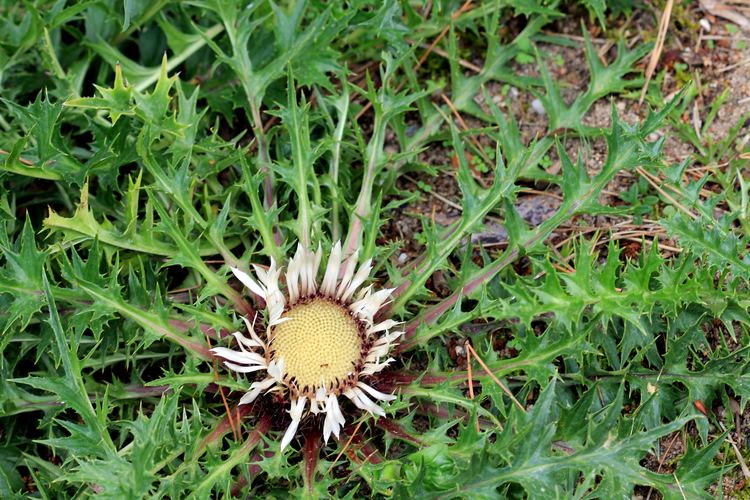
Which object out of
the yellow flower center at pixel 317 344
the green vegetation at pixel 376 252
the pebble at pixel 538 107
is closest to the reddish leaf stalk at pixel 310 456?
the green vegetation at pixel 376 252

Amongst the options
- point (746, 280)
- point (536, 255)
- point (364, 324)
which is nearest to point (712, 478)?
point (746, 280)

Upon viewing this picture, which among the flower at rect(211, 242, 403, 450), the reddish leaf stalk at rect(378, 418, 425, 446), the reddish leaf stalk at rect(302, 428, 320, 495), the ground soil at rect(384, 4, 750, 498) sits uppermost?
the ground soil at rect(384, 4, 750, 498)

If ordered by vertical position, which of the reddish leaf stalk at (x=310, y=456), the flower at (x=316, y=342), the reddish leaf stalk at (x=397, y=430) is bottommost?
the reddish leaf stalk at (x=310, y=456)

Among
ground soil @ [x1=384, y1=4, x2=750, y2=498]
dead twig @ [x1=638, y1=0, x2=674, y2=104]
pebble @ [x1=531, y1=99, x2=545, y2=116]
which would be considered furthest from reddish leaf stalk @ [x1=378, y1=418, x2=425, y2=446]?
dead twig @ [x1=638, y1=0, x2=674, y2=104]

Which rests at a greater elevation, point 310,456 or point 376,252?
point 376,252

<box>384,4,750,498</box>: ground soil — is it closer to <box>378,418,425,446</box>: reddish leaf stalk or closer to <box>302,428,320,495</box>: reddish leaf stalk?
<box>378,418,425,446</box>: reddish leaf stalk

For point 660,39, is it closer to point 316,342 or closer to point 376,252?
point 376,252

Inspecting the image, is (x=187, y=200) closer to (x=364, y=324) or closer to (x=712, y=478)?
(x=364, y=324)

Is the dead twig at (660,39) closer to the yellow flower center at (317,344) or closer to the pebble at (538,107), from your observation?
the pebble at (538,107)

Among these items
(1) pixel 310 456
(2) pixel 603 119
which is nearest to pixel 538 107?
(2) pixel 603 119

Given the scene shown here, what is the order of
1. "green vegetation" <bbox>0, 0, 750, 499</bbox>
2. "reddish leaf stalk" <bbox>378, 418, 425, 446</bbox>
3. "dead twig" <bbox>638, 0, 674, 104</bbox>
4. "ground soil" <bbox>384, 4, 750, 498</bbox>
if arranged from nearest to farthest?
"green vegetation" <bbox>0, 0, 750, 499</bbox>, "reddish leaf stalk" <bbox>378, 418, 425, 446</bbox>, "ground soil" <bbox>384, 4, 750, 498</bbox>, "dead twig" <bbox>638, 0, 674, 104</bbox>
